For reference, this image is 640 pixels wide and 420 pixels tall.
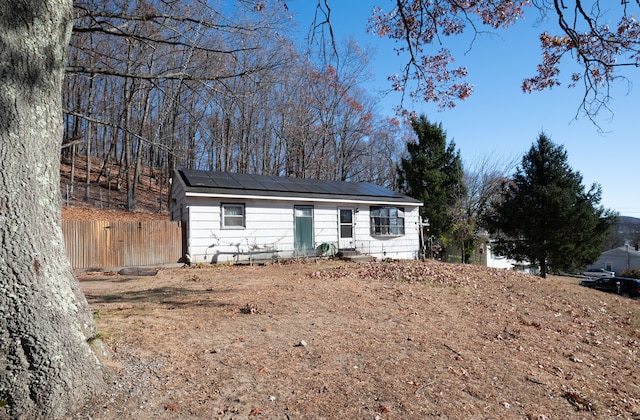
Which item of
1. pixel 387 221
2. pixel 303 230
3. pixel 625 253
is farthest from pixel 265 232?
pixel 625 253

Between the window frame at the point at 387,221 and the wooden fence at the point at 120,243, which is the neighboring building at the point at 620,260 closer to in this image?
the window frame at the point at 387,221

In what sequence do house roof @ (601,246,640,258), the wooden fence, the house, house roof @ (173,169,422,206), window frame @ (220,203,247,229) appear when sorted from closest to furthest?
the wooden fence < the house < house roof @ (173,169,422,206) < window frame @ (220,203,247,229) < house roof @ (601,246,640,258)

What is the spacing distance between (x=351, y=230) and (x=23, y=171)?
47.6 feet

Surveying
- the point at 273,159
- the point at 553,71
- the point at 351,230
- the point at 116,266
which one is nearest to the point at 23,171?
the point at 553,71

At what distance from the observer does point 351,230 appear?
651 inches

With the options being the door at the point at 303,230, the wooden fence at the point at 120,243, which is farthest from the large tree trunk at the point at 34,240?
the door at the point at 303,230

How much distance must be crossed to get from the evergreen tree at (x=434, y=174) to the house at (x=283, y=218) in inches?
328

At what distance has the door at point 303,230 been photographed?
15.0 metres

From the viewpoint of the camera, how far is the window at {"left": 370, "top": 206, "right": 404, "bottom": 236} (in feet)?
56.5

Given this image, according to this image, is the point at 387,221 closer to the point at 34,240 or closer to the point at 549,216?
the point at 549,216

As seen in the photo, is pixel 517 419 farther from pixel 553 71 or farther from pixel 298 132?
pixel 298 132

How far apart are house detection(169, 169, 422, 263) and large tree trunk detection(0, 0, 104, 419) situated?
393 inches

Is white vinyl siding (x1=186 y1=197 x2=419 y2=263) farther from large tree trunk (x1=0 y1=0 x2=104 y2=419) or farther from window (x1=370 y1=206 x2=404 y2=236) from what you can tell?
large tree trunk (x1=0 y1=0 x2=104 y2=419)

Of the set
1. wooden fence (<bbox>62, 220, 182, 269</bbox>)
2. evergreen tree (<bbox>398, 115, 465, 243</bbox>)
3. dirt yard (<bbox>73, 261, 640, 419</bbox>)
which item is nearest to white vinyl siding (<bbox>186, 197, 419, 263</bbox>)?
wooden fence (<bbox>62, 220, 182, 269</bbox>)
